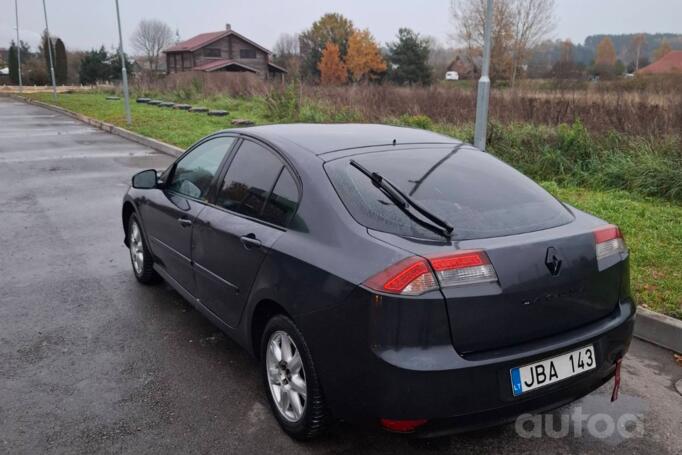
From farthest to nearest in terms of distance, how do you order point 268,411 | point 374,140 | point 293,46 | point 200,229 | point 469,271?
point 293,46 → point 200,229 → point 374,140 → point 268,411 → point 469,271

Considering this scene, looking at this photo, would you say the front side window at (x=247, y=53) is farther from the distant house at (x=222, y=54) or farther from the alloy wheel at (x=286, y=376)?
the alloy wheel at (x=286, y=376)

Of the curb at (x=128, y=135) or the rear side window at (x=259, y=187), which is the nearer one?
the rear side window at (x=259, y=187)

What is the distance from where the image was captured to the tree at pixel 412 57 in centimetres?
5981

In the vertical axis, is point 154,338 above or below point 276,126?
below

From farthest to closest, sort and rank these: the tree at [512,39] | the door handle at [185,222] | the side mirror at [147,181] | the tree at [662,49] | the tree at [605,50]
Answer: the tree at [662,49] < the tree at [605,50] < the tree at [512,39] < the side mirror at [147,181] < the door handle at [185,222]

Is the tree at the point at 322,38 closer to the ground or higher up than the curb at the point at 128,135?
higher up

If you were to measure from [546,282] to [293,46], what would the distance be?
323 feet

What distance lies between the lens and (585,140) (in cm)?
945

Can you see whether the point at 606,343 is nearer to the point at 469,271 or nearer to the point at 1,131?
the point at 469,271

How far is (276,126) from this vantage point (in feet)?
12.9

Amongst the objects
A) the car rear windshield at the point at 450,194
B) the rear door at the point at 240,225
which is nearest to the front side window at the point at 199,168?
the rear door at the point at 240,225

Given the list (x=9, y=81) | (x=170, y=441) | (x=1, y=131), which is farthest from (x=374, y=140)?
(x=9, y=81)

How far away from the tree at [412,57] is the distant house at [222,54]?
1249 centimetres

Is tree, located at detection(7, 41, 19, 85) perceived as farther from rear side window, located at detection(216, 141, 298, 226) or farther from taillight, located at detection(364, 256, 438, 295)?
taillight, located at detection(364, 256, 438, 295)
